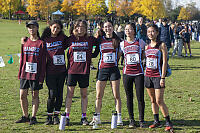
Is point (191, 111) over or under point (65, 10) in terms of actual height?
under

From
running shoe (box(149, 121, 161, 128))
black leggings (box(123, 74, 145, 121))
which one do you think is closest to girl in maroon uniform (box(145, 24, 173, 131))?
black leggings (box(123, 74, 145, 121))

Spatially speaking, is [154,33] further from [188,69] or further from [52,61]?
[188,69]

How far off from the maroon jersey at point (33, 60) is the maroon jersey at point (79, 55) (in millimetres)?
512

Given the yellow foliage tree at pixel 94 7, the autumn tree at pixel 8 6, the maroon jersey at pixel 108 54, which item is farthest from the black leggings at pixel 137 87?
the yellow foliage tree at pixel 94 7

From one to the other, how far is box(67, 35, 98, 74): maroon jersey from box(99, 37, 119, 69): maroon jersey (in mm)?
278

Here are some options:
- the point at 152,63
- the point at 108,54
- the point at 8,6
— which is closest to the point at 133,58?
the point at 152,63

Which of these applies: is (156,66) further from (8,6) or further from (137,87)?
(8,6)

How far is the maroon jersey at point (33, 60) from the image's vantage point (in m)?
6.12

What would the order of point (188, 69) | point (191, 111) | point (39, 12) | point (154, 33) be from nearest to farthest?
point (154, 33)
point (191, 111)
point (188, 69)
point (39, 12)

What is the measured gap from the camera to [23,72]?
627cm

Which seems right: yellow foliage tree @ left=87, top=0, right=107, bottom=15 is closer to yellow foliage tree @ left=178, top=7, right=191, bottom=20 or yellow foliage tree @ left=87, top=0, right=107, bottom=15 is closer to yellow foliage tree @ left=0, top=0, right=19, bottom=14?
yellow foliage tree @ left=0, top=0, right=19, bottom=14

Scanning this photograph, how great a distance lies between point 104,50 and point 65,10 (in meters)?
94.4

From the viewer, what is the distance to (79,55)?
20.3 feet

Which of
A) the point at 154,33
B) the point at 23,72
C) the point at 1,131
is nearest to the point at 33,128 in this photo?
the point at 1,131
